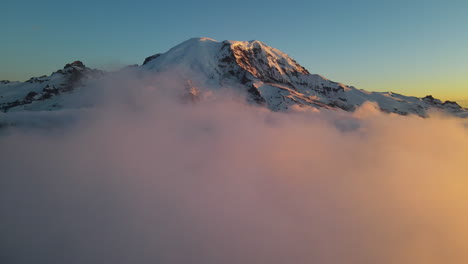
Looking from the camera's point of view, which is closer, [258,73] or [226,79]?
[226,79]

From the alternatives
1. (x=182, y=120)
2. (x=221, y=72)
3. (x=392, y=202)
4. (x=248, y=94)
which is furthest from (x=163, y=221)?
(x=221, y=72)

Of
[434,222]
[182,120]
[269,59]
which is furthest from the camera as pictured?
[269,59]

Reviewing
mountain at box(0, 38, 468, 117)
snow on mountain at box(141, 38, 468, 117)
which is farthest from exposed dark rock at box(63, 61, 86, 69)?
snow on mountain at box(141, 38, 468, 117)

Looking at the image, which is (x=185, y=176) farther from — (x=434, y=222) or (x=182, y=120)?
(x=434, y=222)

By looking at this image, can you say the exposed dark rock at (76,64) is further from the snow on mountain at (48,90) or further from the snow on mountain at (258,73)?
the snow on mountain at (258,73)

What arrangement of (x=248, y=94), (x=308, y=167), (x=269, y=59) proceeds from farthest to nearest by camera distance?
(x=269, y=59) < (x=248, y=94) < (x=308, y=167)

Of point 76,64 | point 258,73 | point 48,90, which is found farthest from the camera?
point 76,64

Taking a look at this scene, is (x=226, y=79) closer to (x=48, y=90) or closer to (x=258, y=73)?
(x=258, y=73)

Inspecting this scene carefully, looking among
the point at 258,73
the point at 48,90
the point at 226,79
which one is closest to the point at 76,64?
the point at 48,90

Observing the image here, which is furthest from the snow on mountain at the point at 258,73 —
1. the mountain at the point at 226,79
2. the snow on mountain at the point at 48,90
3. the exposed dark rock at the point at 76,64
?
the exposed dark rock at the point at 76,64
